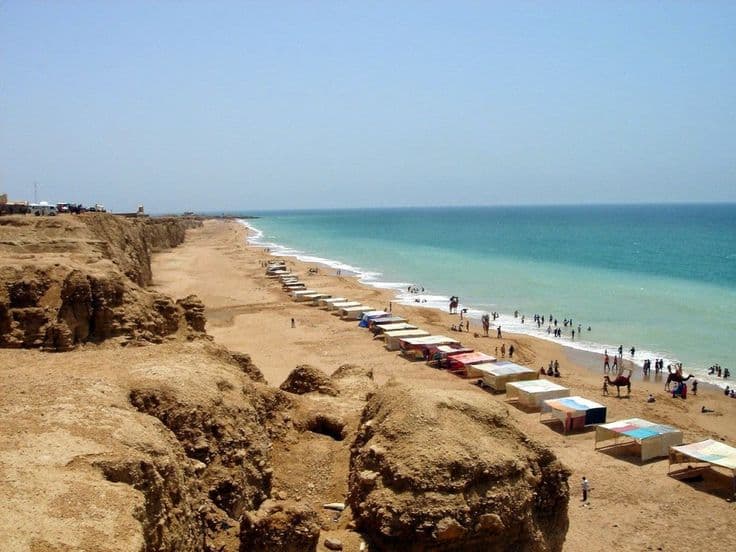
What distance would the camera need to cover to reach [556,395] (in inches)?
1041

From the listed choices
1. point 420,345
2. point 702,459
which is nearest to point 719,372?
point 702,459

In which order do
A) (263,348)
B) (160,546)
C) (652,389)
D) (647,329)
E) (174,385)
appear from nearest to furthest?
(160,546) < (174,385) < (652,389) < (263,348) < (647,329)

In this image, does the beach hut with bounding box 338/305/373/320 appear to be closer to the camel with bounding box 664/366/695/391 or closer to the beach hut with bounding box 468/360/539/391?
the beach hut with bounding box 468/360/539/391

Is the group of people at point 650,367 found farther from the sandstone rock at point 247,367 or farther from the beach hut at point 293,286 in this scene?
the beach hut at point 293,286

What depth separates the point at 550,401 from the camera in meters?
25.1

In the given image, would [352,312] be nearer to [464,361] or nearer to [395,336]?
[395,336]

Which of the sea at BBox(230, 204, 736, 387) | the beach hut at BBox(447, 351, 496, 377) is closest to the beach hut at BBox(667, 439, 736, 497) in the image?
the beach hut at BBox(447, 351, 496, 377)

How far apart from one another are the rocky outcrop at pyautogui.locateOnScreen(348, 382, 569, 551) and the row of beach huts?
10.3m

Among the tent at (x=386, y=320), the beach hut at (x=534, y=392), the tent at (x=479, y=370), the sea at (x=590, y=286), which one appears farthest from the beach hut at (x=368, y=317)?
the beach hut at (x=534, y=392)

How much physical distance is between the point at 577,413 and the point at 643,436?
9.80ft

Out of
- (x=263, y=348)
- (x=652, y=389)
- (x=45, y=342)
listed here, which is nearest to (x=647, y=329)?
(x=652, y=389)

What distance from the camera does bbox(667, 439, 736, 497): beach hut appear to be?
761 inches

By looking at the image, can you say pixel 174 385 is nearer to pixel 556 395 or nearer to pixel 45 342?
pixel 45 342

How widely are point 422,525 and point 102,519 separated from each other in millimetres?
Answer: 5145
